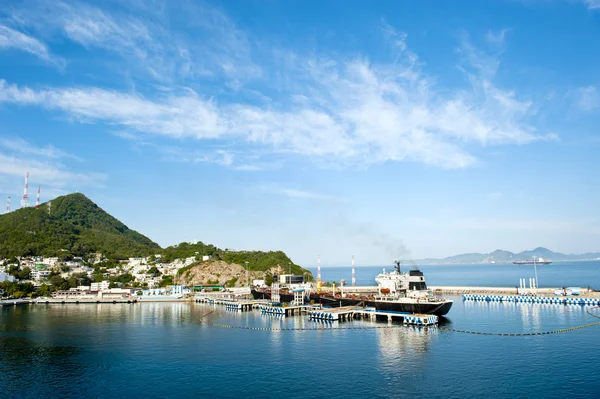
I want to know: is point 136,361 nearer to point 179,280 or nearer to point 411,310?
point 411,310

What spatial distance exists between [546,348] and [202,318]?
65235 mm

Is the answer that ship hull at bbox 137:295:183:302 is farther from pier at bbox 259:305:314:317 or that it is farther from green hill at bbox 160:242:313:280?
pier at bbox 259:305:314:317

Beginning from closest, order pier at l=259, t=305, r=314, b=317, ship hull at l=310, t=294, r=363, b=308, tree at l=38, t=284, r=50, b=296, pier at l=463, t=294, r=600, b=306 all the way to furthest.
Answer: pier at l=463, t=294, r=600, b=306 → pier at l=259, t=305, r=314, b=317 → ship hull at l=310, t=294, r=363, b=308 → tree at l=38, t=284, r=50, b=296

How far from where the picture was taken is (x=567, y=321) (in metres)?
68.8

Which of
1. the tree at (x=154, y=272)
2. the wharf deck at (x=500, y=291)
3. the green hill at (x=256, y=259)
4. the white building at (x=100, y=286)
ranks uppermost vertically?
the green hill at (x=256, y=259)

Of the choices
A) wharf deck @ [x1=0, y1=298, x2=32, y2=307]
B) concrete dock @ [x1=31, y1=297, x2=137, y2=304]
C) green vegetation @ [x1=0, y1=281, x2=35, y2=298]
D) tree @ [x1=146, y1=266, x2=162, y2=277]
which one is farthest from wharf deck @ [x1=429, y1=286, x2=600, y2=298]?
green vegetation @ [x1=0, y1=281, x2=35, y2=298]

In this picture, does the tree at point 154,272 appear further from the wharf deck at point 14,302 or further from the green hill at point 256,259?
the wharf deck at point 14,302

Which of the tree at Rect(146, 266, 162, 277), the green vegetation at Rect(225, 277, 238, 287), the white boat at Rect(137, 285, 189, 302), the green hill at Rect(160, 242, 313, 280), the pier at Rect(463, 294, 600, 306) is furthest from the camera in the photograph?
the tree at Rect(146, 266, 162, 277)

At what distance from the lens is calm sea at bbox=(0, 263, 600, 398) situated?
36781mm

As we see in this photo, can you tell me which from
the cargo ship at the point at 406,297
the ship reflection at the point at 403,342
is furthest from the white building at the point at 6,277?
the ship reflection at the point at 403,342

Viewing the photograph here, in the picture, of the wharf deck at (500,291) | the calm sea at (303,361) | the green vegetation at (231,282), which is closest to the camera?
the calm sea at (303,361)

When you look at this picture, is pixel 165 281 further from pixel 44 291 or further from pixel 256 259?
pixel 44 291

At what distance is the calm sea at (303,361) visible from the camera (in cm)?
3678

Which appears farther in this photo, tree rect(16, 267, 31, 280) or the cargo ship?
tree rect(16, 267, 31, 280)
